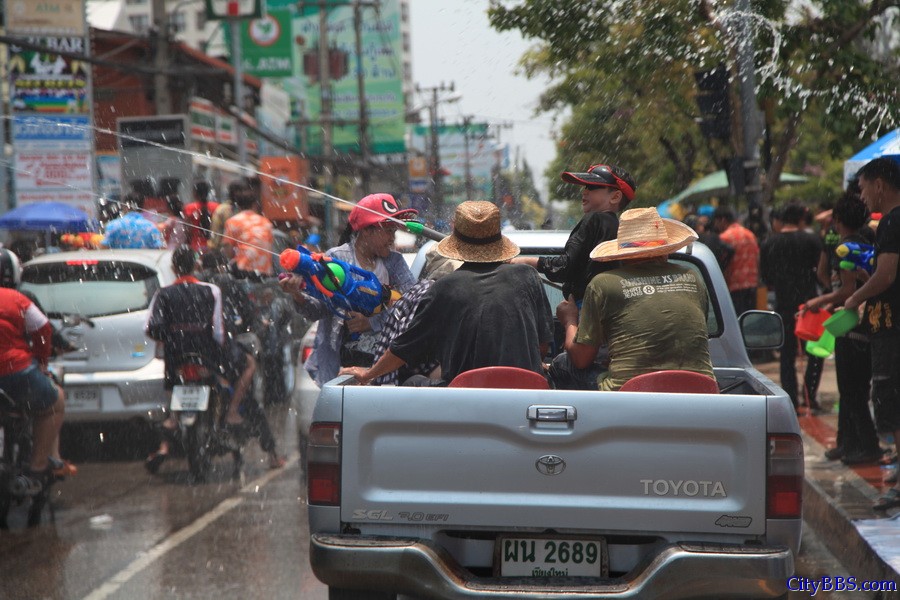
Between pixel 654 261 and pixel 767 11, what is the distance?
8.43 metres

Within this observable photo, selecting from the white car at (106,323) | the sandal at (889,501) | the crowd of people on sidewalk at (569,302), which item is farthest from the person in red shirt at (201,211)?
the sandal at (889,501)

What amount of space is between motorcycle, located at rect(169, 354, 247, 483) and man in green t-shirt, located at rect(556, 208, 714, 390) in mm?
4337

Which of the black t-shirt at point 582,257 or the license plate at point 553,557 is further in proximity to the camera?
the black t-shirt at point 582,257

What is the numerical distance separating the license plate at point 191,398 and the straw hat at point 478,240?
12.7 feet

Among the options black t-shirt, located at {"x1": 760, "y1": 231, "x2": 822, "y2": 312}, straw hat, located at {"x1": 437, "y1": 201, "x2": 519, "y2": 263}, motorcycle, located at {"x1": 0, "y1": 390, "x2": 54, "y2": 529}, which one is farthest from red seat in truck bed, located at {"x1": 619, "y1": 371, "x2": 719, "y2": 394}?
black t-shirt, located at {"x1": 760, "y1": 231, "x2": 822, "y2": 312}

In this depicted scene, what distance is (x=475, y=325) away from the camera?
4.52 meters

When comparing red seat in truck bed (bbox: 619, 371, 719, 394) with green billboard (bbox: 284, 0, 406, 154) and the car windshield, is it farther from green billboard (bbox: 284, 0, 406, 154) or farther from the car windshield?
green billboard (bbox: 284, 0, 406, 154)

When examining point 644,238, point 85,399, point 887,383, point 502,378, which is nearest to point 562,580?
point 502,378

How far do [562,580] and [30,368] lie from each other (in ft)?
14.1

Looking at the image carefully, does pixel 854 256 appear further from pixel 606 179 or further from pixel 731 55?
pixel 731 55

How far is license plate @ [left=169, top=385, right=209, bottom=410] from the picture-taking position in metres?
8.27

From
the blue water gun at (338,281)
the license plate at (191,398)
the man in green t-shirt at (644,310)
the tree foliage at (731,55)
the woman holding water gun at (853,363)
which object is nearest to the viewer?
the man in green t-shirt at (644,310)

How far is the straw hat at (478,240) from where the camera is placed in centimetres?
480

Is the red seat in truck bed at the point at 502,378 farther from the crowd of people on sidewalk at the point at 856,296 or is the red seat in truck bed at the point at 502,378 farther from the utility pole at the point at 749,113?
the utility pole at the point at 749,113
